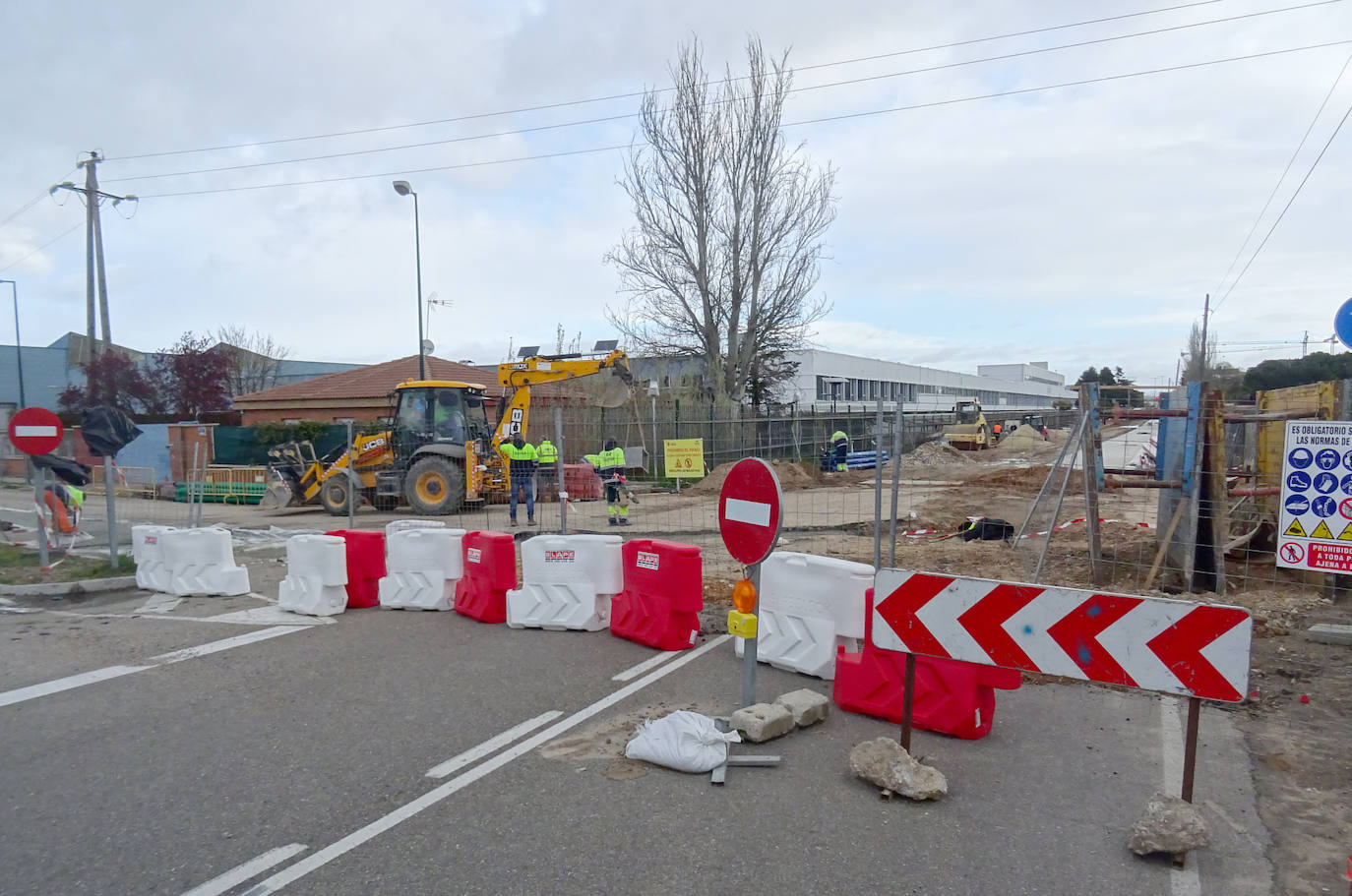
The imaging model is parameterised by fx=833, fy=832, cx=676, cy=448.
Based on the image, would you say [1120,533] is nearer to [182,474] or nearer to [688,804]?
[688,804]

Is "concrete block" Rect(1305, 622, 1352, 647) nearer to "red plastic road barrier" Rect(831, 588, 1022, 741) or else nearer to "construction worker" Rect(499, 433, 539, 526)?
"red plastic road barrier" Rect(831, 588, 1022, 741)

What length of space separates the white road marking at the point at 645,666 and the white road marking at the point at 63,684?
381 centimetres

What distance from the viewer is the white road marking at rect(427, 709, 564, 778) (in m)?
4.57

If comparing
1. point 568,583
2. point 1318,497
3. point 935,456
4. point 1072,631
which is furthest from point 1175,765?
point 935,456

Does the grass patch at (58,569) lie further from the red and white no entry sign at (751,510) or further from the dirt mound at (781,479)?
the dirt mound at (781,479)

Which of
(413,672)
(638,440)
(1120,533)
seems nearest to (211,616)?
(413,672)

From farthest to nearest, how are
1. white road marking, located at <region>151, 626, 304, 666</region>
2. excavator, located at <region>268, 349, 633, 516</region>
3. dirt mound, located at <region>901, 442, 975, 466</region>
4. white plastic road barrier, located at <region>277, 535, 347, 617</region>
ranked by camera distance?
dirt mound, located at <region>901, 442, 975, 466</region>
excavator, located at <region>268, 349, 633, 516</region>
white plastic road barrier, located at <region>277, 535, 347, 617</region>
white road marking, located at <region>151, 626, 304, 666</region>

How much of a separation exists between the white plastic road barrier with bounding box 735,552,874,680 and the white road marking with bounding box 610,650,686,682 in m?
0.60

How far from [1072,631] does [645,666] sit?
3.27m

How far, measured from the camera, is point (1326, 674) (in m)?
6.11

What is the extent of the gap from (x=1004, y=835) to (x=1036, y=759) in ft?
3.34

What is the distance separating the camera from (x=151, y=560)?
9805 millimetres

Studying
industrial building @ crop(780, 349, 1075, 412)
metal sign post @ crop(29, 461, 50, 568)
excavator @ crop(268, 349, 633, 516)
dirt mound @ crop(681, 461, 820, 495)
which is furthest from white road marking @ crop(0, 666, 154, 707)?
industrial building @ crop(780, 349, 1075, 412)

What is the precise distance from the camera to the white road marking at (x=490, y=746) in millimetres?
4574
